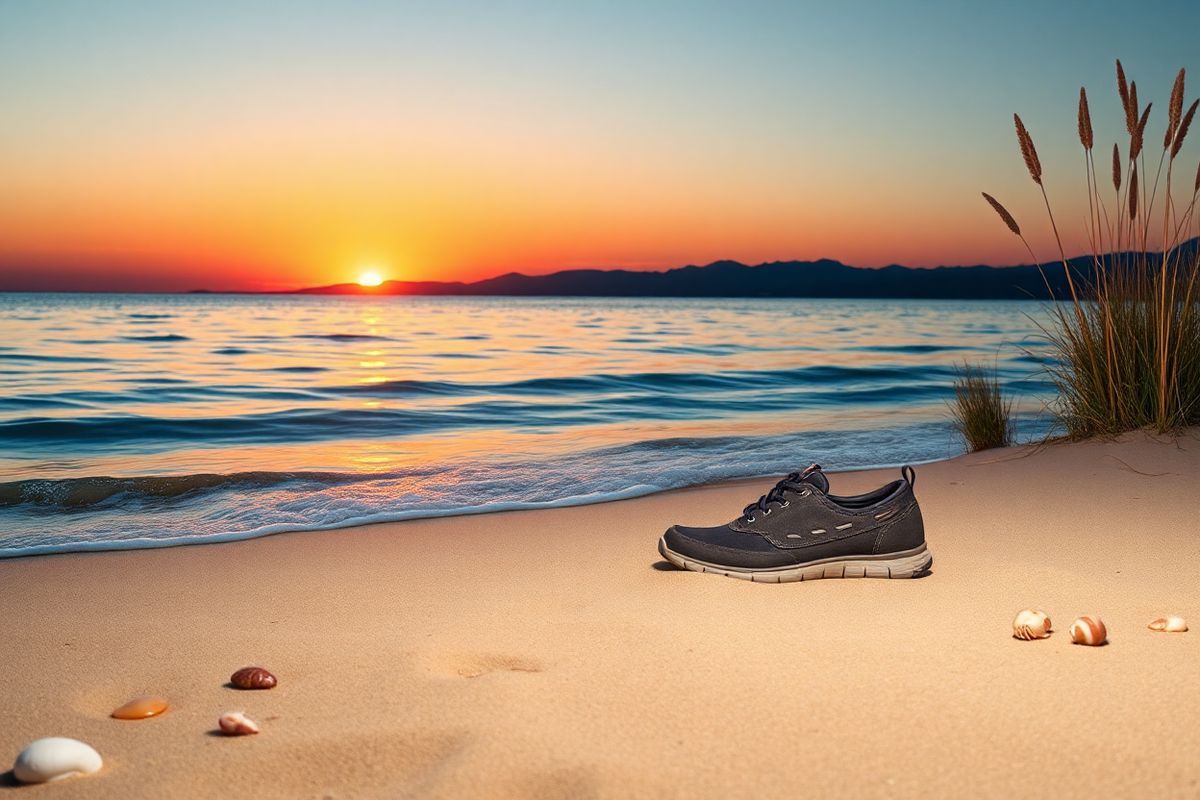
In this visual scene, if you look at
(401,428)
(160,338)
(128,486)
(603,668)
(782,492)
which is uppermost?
(782,492)

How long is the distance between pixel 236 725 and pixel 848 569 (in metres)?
2.02

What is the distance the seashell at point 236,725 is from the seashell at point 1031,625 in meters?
1.90

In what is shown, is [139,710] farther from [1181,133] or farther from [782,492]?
[1181,133]

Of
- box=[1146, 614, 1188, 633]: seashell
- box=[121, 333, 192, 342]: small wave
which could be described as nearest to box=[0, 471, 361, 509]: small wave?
box=[1146, 614, 1188, 633]: seashell

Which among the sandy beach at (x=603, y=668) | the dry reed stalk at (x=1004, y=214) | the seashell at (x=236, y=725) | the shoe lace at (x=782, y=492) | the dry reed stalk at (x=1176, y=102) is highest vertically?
the dry reed stalk at (x=1176, y=102)

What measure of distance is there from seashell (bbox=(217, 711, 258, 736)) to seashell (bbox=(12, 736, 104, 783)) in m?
0.24

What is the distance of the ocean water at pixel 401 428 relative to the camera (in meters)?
5.24

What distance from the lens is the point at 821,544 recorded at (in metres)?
3.25

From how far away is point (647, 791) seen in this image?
5.78 feet

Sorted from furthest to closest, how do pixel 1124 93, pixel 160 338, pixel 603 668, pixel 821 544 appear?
pixel 160 338, pixel 1124 93, pixel 821 544, pixel 603 668

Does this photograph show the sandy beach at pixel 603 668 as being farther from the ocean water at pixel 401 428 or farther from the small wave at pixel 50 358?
the small wave at pixel 50 358

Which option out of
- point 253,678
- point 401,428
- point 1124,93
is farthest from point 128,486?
point 1124,93

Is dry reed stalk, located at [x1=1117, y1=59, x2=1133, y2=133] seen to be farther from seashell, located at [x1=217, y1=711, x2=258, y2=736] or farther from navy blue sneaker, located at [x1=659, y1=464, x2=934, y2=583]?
seashell, located at [x1=217, y1=711, x2=258, y2=736]

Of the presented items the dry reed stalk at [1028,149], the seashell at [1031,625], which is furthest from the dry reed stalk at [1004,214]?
the seashell at [1031,625]
